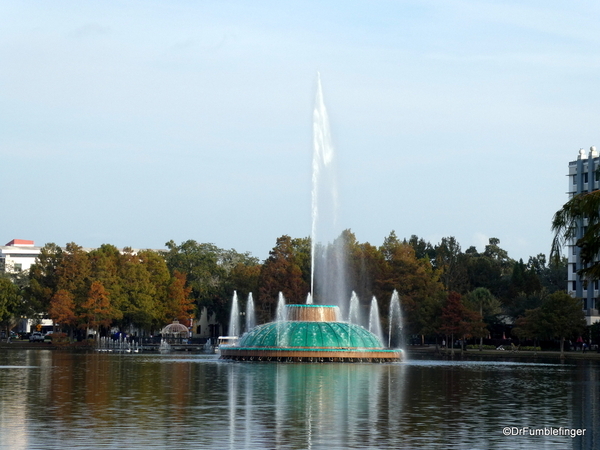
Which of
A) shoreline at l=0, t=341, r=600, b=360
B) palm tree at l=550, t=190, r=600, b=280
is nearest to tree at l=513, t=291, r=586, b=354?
shoreline at l=0, t=341, r=600, b=360

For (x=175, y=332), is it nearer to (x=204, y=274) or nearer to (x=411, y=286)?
(x=204, y=274)

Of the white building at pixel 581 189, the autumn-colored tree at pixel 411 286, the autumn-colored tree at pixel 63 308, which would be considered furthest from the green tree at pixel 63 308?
the white building at pixel 581 189

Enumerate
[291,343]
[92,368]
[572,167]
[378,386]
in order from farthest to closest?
[572,167], [291,343], [92,368], [378,386]

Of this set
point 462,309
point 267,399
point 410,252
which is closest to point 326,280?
point 410,252

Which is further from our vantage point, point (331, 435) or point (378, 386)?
point (378, 386)

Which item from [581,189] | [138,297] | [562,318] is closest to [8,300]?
[138,297]

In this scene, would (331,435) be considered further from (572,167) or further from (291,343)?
(572,167)

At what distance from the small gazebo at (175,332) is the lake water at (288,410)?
70.6 m

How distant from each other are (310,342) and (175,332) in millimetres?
61608

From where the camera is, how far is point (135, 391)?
34.6 m

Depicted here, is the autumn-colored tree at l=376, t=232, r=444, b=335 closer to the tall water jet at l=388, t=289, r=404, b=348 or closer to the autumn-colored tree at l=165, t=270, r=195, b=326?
the tall water jet at l=388, t=289, r=404, b=348

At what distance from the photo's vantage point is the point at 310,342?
60438 millimetres

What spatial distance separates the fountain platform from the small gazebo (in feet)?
177

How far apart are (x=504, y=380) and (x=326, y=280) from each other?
72384 mm
